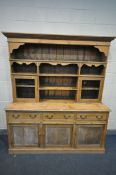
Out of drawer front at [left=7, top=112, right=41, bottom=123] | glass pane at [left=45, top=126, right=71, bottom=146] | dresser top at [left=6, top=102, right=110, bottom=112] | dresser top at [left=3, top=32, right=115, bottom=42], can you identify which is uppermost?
dresser top at [left=3, top=32, right=115, bottom=42]

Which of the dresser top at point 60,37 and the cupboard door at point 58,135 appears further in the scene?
the cupboard door at point 58,135

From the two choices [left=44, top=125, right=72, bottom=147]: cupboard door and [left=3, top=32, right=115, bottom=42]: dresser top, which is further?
[left=44, top=125, right=72, bottom=147]: cupboard door

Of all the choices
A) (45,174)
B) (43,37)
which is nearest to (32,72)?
(43,37)

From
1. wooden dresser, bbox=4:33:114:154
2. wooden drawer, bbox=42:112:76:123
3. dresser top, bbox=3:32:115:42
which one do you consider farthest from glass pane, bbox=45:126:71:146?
dresser top, bbox=3:32:115:42

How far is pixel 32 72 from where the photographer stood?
7.72ft

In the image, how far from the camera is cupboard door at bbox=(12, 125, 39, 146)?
84.7 inches

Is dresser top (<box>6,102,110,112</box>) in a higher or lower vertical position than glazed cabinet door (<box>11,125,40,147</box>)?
higher

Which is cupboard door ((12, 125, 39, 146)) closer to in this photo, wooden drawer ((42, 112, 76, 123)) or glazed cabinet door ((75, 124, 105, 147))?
wooden drawer ((42, 112, 76, 123))

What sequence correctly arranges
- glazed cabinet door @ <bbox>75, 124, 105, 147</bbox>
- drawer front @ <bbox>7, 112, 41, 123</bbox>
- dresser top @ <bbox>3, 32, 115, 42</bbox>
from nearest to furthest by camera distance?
dresser top @ <bbox>3, 32, 115, 42</bbox>, drawer front @ <bbox>7, 112, 41, 123</bbox>, glazed cabinet door @ <bbox>75, 124, 105, 147</bbox>

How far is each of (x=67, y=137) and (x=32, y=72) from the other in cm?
123

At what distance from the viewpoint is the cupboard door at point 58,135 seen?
2.17 metres

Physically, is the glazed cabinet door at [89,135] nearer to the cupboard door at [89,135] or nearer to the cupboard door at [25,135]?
the cupboard door at [89,135]

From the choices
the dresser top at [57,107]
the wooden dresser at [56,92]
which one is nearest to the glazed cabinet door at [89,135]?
the wooden dresser at [56,92]

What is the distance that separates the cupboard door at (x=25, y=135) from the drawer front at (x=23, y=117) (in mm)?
108
